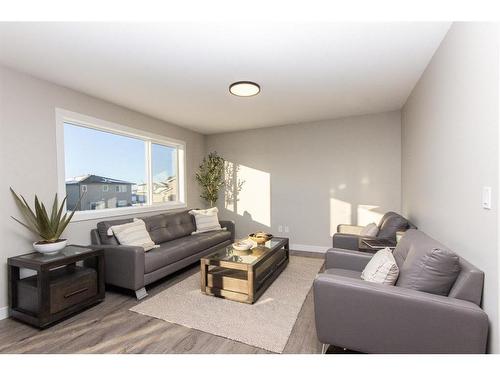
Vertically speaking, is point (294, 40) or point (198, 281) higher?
point (294, 40)

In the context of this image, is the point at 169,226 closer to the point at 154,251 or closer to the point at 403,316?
the point at 154,251

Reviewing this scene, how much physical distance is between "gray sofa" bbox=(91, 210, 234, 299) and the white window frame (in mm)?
332

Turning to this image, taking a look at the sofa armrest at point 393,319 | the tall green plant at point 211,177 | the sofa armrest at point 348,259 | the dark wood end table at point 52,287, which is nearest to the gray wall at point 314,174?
the tall green plant at point 211,177

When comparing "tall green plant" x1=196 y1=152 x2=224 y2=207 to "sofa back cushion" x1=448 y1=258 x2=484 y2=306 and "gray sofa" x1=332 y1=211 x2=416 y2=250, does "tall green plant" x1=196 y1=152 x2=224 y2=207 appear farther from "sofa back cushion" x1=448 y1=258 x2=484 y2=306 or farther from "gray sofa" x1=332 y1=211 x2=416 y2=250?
"sofa back cushion" x1=448 y1=258 x2=484 y2=306

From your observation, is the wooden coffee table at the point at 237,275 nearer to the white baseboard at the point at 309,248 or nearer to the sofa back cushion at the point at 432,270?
the sofa back cushion at the point at 432,270

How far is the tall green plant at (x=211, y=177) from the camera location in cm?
499

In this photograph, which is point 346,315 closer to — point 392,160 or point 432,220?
point 432,220

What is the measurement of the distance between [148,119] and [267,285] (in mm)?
3119

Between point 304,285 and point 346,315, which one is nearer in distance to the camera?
point 346,315

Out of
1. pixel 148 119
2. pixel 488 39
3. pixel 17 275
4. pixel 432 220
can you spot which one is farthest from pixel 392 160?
pixel 17 275

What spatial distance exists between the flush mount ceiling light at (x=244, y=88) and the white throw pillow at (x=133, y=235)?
2023 millimetres

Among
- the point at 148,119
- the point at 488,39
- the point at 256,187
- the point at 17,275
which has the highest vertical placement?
the point at 148,119

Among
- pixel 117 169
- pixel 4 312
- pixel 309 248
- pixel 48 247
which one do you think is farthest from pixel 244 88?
pixel 4 312

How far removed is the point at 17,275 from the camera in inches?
86.2
